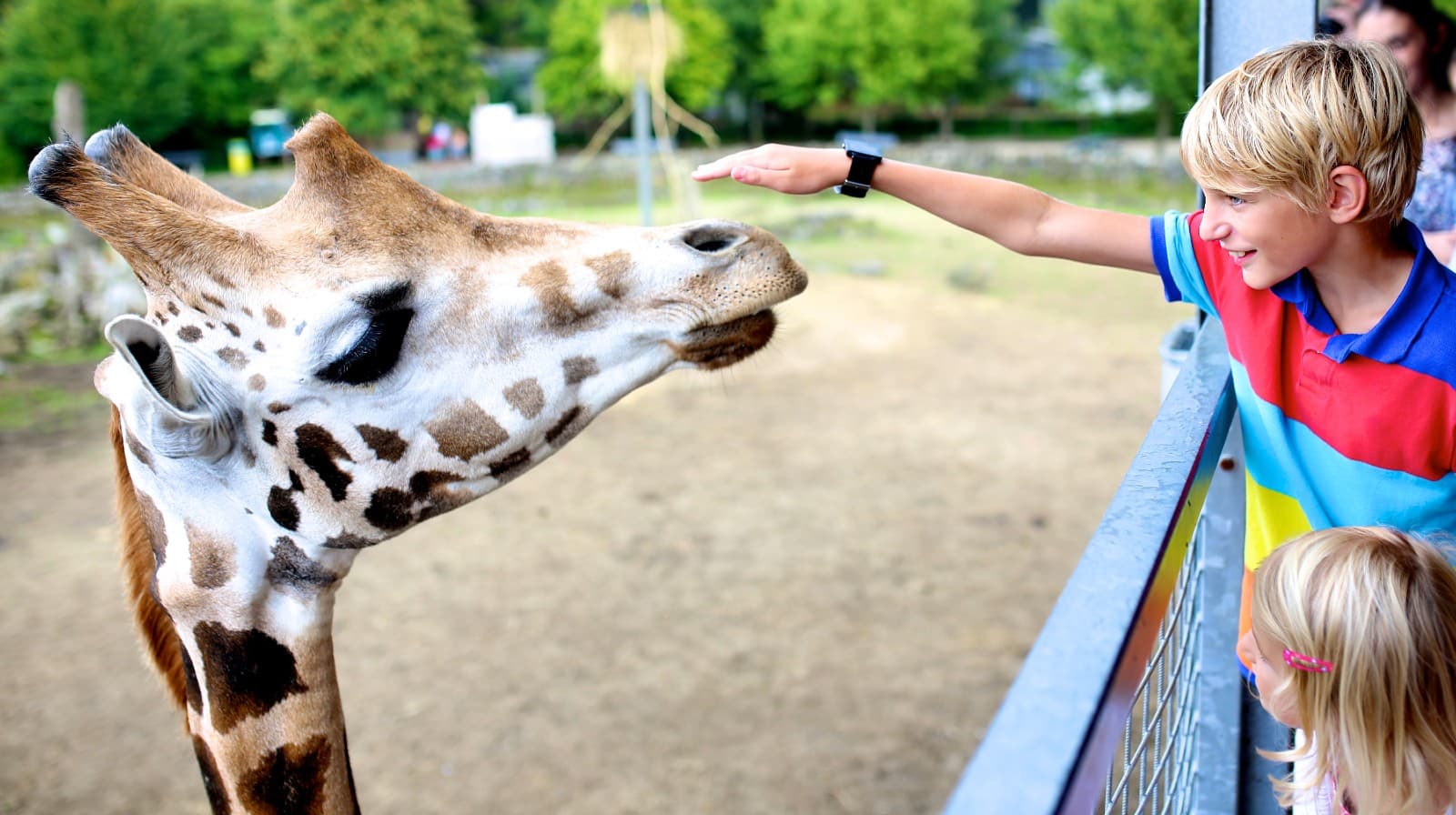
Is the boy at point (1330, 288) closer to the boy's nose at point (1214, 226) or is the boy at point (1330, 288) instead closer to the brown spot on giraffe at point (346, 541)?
the boy's nose at point (1214, 226)

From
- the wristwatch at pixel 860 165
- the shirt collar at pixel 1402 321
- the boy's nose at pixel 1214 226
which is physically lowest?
the shirt collar at pixel 1402 321

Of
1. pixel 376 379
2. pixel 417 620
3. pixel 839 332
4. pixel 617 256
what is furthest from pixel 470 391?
pixel 839 332

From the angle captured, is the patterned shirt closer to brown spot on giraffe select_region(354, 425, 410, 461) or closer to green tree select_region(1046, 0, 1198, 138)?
brown spot on giraffe select_region(354, 425, 410, 461)

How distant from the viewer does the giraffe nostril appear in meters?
1.78

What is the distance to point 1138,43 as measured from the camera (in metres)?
23.1

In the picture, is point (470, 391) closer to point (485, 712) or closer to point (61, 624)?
point (485, 712)

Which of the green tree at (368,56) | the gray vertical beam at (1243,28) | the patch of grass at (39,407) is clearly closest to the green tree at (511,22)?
the green tree at (368,56)

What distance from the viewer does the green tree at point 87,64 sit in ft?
83.8

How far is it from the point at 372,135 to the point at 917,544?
87.6 ft

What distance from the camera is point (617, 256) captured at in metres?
1.75

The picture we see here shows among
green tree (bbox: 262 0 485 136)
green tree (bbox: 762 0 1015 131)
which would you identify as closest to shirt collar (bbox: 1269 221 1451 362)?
green tree (bbox: 762 0 1015 131)

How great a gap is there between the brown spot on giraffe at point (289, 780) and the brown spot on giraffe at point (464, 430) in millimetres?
489

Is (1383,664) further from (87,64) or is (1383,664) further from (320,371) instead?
(87,64)

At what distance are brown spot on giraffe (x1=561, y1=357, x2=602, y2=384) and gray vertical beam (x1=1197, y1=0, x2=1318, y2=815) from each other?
1161 millimetres
